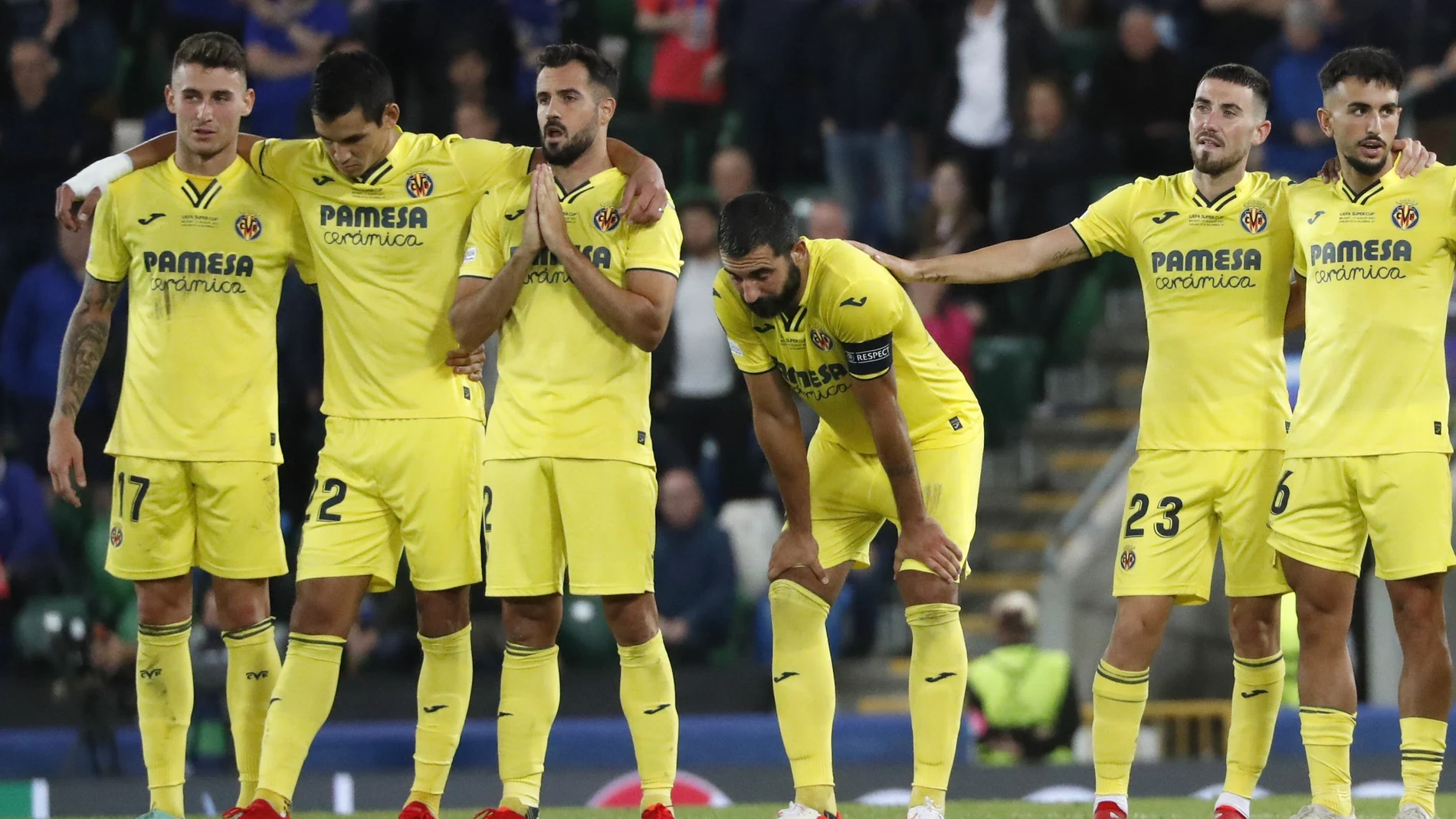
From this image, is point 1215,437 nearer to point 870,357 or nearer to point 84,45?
point 870,357

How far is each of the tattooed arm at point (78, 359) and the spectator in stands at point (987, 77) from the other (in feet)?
A: 22.7

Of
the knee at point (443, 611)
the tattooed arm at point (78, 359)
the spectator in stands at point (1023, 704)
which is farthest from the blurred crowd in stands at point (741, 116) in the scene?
the knee at point (443, 611)

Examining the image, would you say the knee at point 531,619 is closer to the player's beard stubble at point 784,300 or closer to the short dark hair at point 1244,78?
the player's beard stubble at point 784,300

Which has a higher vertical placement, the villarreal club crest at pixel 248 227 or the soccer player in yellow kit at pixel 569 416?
the villarreal club crest at pixel 248 227

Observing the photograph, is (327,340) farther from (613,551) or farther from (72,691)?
(72,691)

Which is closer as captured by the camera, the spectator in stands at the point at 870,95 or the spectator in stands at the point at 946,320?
the spectator in stands at the point at 946,320

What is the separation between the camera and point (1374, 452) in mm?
6828

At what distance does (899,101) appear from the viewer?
42.8 ft

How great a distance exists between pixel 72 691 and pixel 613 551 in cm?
500

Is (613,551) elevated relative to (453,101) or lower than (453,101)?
lower

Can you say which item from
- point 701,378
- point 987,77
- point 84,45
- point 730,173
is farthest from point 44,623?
point 987,77

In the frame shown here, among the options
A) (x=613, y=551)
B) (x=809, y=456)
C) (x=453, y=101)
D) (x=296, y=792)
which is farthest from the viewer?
(x=453, y=101)

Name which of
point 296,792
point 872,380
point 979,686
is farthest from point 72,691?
point 872,380

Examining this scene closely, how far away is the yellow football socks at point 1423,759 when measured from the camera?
6816mm
